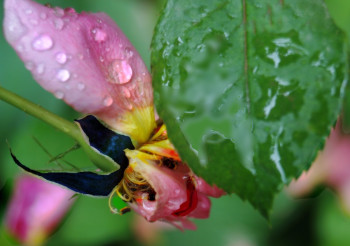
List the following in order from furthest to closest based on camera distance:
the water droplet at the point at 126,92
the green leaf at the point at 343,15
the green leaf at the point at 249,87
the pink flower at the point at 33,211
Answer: the green leaf at the point at 343,15 → the pink flower at the point at 33,211 → the water droplet at the point at 126,92 → the green leaf at the point at 249,87

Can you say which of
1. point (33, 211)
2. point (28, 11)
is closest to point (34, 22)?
point (28, 11)

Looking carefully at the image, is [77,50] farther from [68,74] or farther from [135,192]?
[135,192]

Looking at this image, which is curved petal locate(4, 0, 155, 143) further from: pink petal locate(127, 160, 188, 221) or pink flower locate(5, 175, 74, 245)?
pink flower locate(5, 175, 74, 245)

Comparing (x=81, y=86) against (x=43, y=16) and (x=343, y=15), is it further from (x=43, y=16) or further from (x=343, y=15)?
(x=343, y=15)

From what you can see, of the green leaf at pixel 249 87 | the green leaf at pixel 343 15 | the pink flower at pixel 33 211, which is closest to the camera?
the green leaf at pixel 249 87

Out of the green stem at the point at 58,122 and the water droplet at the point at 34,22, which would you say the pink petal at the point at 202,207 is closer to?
the green stem at the point at 58,122

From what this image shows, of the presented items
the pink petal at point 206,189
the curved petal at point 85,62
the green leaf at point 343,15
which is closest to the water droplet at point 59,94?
the curved petal at point 85,62

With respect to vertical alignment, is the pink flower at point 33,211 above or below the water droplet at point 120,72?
below
